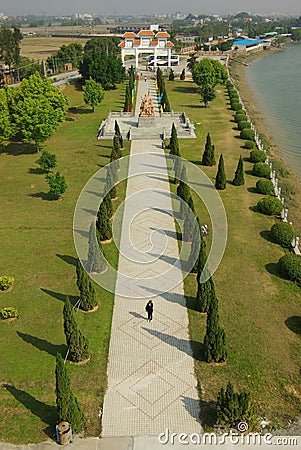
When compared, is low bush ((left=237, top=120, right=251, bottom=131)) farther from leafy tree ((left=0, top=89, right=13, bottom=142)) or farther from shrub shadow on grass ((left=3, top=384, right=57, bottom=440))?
shrub shadow on grass ((left=3, top=384, right=57, bottom=440))

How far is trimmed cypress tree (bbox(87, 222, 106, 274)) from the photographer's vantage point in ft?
55.9

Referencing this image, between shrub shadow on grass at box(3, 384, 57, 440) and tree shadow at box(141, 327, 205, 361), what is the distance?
4.23m

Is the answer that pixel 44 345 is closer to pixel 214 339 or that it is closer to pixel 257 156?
pixel 214 339

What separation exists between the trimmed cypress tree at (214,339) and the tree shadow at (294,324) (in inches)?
118

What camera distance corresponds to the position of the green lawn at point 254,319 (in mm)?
12484

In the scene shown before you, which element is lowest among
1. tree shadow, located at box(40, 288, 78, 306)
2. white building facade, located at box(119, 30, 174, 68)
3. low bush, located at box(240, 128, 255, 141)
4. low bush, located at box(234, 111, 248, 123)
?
tree shadow, located at box(40, 288, 78, 306)

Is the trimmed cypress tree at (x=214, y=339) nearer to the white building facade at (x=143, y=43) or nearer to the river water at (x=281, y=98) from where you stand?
the river water at (x=281, y=98)

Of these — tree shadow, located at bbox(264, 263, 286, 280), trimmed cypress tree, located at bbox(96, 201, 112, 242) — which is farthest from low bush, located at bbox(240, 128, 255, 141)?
trimmed cypress tree, located at bbox(96, 201, 112, 242)

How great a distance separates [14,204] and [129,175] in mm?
7947

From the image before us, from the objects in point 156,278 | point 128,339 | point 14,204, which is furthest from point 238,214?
point 14,204

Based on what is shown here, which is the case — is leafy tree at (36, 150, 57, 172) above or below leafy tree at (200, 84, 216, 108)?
below

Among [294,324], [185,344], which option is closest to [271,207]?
[294,324]

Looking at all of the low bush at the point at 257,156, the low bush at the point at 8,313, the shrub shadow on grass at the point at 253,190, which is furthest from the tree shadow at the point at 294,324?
the low bush at the point at 257,156

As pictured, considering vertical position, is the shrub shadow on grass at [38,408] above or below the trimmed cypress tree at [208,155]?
below
